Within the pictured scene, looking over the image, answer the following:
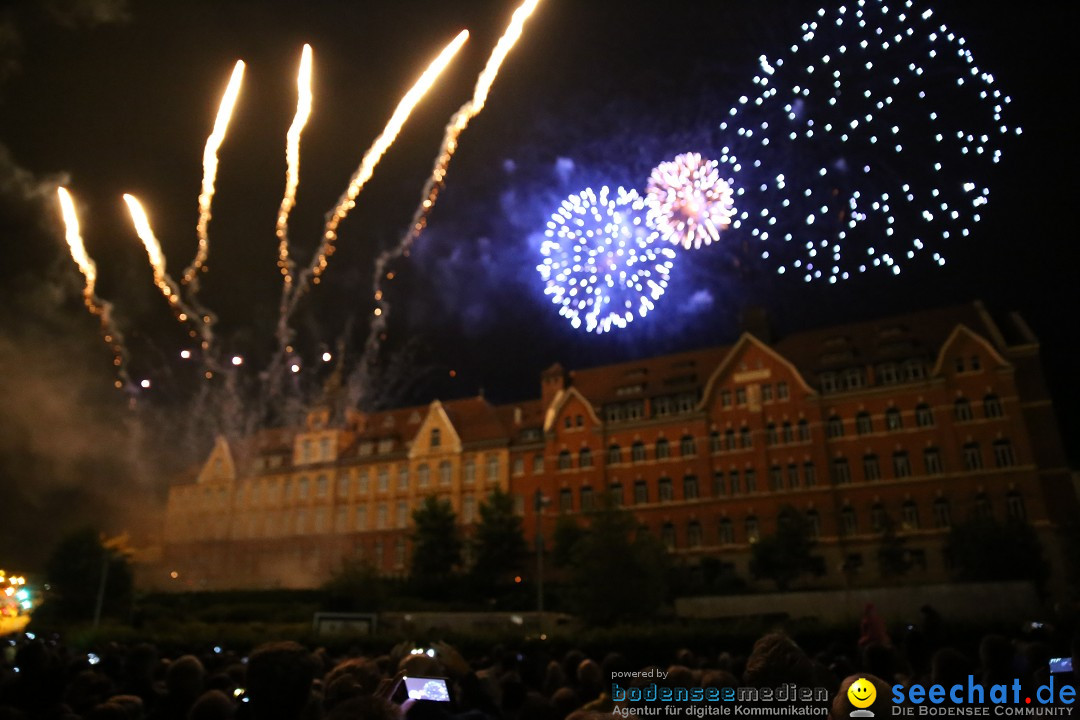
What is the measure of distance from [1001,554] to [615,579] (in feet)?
64.2

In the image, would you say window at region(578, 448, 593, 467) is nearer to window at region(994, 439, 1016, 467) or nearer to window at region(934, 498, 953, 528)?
window at region(934, 498, 953, 528)

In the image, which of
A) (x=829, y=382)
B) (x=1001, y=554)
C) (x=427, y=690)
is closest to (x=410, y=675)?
(x=427, y=690)

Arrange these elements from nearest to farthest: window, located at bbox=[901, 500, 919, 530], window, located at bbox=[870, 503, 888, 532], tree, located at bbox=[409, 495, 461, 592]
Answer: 1. window, located at bbox=[901, 500, 919, 530]
2. window, located at bbox=[870, 503, 888, 532]
3. tree, located at bbox=[409, 495, 461, 592]

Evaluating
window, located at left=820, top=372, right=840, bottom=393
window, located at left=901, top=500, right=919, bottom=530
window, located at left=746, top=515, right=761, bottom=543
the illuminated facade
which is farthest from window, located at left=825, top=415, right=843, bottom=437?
window, located at left=746, top=515, right=761, bottom=543

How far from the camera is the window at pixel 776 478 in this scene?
5109 cm

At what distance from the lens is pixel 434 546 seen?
54562 mm

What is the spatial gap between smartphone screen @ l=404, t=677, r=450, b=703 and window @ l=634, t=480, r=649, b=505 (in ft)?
168

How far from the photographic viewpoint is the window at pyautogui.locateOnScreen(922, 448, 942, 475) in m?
46.8

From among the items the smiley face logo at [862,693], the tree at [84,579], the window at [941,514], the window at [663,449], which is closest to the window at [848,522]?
the window at [941,514]

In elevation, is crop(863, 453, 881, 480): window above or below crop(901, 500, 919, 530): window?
above

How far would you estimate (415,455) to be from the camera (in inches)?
2625

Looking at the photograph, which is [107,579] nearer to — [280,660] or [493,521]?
[493,521]

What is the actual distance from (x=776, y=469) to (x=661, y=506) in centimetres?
844

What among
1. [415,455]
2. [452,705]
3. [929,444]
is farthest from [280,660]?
[415,455]
